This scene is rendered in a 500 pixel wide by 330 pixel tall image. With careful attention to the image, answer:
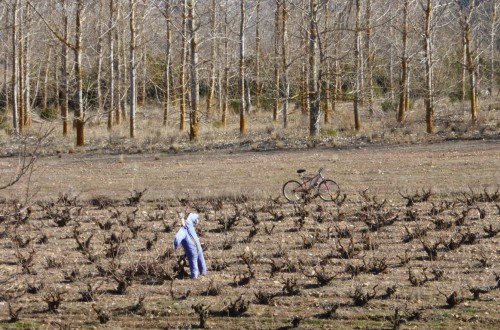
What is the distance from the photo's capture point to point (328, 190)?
17.7 metres

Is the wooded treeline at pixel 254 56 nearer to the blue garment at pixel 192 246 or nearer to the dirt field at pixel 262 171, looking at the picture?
the dirt field at pixel 262 171

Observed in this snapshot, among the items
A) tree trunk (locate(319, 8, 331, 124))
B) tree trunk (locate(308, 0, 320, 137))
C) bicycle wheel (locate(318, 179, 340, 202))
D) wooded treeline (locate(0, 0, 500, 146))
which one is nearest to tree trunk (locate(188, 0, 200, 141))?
wooded treeline (locate(0, 0, 500, 146))

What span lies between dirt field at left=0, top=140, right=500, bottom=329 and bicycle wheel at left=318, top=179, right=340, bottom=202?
0.57 ft

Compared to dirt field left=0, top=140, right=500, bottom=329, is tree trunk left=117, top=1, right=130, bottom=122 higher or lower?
higher

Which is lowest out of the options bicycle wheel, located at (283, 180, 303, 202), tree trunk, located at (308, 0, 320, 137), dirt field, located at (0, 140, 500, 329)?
dirt field, located at (0, 140, 500, 329)

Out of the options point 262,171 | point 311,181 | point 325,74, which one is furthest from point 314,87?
point 311,181

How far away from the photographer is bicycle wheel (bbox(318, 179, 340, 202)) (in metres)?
17.7

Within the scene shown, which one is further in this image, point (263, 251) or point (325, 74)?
point (325, 74)

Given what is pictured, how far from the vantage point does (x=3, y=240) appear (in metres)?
14.7

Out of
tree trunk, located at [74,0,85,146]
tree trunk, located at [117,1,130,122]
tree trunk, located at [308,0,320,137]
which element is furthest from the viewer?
tree trunk, located at [117,1,130,122]

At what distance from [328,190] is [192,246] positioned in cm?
714

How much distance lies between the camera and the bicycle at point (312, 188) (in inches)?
692

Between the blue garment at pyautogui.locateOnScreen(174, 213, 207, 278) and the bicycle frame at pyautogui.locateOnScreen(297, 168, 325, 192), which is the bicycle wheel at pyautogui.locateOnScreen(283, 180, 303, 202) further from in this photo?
the blue garment at pyautogui.locateOnScreen(174, 213, 207, 278)

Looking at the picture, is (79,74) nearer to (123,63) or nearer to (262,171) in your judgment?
(262,171)
